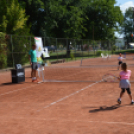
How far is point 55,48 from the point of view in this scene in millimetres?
27172

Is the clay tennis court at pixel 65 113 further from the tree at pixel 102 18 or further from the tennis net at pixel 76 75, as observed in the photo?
the tree at pixel 102 18

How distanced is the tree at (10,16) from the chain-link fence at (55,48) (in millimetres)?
1837

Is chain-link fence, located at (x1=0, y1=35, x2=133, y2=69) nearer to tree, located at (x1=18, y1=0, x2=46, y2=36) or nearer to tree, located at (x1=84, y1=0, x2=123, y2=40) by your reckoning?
tree, located at (x1=84, y1=0, x2=123, y2=40)

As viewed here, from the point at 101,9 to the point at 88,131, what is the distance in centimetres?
4535

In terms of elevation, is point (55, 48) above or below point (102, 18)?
below

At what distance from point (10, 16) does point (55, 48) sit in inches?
287

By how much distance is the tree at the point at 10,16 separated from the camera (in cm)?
2123

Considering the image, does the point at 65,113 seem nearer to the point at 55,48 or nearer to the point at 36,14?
the point at 55,48

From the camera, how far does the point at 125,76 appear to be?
678 cm

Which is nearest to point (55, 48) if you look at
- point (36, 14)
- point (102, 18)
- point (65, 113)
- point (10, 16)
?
point (10, 16)

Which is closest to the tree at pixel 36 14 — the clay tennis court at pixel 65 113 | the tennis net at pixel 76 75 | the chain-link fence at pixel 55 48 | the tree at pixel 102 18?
the chain-link fence at pixel 55 48

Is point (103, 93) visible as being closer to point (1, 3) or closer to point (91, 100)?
point (91, 100)

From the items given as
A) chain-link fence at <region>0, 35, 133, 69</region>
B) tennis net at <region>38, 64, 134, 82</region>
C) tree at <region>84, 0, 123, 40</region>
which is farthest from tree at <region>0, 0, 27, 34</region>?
tree at <region>84, 0, 123, 40</region>

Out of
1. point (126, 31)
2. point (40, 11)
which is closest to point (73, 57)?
point (40, 11)
